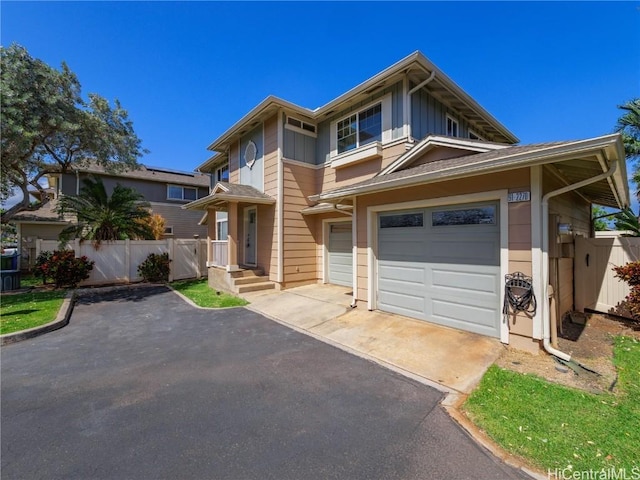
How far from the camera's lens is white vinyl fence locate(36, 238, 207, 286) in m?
11.6

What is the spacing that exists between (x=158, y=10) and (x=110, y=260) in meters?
9.74

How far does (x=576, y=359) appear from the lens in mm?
4375

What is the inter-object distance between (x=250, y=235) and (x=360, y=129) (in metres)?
6.42

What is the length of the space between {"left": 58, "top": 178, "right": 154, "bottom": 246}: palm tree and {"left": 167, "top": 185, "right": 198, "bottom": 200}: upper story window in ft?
28.2

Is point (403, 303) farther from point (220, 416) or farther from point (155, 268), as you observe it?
point (155, 268)

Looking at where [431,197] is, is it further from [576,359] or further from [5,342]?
[5,342]

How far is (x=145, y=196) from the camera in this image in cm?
1991

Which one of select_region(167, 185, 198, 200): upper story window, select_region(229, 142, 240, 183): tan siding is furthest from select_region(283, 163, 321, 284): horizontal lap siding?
select_region(167, 185, 198, 200): upper story window

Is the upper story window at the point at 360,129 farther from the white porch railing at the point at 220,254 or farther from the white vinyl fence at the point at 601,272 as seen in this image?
the white vinyl fence at the point at 601,272

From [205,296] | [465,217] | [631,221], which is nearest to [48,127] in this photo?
[205,296]

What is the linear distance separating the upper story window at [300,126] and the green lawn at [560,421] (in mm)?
9817

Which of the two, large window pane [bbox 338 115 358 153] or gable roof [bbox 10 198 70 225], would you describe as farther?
gable roof [bbox 10 198 70 225]

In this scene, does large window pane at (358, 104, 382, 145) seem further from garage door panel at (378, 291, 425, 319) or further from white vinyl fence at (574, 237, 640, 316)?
white vinyl fence at (574, 237, 640, 316)

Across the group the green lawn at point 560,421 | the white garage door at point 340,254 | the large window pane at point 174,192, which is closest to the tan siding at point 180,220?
the large window pane at point 174,192
